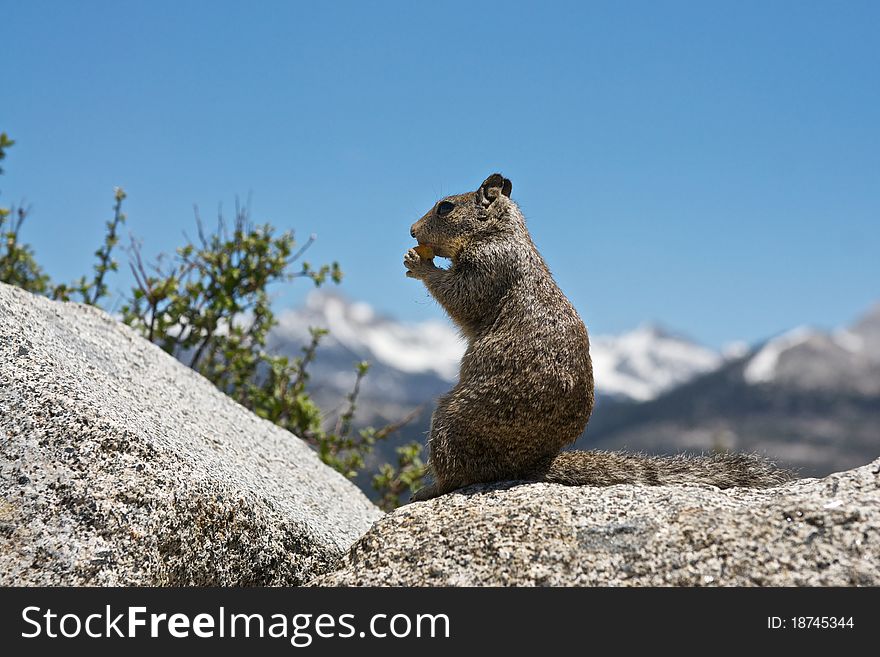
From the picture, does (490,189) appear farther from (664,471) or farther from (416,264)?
(664,471)

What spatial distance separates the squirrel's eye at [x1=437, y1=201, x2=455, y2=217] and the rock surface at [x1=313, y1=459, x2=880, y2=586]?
307 cm

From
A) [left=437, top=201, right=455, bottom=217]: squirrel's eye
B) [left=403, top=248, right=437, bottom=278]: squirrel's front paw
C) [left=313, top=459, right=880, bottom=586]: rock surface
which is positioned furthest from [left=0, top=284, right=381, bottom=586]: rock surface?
[left=437, top=201, right=455, bottom=217]: squirrel's eye

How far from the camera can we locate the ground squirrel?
22.7 feet

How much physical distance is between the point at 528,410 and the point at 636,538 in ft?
4.99

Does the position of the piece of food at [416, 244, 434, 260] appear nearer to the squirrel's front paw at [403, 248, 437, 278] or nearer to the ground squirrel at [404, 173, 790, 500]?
the squirrel's front paw at [403, 248, 437, 278]

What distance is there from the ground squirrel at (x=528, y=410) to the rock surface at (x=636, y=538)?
0.42 meters

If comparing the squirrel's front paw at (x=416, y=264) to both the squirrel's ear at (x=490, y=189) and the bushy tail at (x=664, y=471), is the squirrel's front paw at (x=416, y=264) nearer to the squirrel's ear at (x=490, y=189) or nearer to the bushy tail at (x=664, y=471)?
the squirrel's ear at (x=490, y=189)

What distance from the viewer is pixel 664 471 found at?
277 inches

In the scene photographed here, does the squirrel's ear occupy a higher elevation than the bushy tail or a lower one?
higher

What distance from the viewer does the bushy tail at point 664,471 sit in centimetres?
689

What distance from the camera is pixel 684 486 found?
668cm
